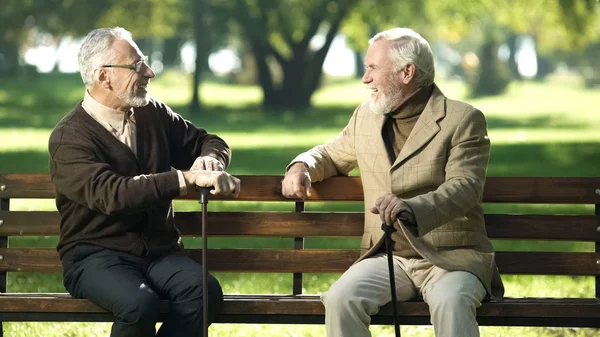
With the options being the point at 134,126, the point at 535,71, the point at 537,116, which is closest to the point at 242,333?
the point at 134,126

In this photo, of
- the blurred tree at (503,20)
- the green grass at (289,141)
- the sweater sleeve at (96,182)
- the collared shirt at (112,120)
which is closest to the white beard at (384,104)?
the sweater sleeve at (96,182)

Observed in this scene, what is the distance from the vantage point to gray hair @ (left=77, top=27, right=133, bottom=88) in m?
5.41

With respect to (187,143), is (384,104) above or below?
above

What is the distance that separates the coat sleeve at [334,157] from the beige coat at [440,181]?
0.33ft

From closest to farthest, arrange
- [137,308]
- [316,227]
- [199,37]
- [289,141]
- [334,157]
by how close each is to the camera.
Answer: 1. [137,308]
2. [334,157]
3. [316,227]
4. [289,141]
5. [199,37]

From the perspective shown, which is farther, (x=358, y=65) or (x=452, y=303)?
(x=358, y=65)

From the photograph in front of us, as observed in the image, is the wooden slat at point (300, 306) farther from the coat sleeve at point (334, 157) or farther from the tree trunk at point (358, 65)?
the tree trunk at point (358, 65)

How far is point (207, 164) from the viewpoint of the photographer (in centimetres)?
541

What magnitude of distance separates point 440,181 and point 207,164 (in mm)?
1000

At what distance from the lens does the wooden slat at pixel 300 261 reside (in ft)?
19.2

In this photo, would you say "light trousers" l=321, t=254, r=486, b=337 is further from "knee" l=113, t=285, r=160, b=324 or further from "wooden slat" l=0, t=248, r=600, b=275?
"knee" l=113, t=285, r=160, b=324

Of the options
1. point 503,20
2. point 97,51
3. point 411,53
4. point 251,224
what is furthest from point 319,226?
point 503,20

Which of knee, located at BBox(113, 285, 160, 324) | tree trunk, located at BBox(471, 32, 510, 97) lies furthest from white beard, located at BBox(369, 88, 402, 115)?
tree trunk, located at BBox(471, 32, 510, 97)

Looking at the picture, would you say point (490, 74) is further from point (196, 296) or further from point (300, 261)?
point (196, 296)
